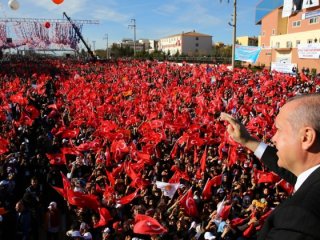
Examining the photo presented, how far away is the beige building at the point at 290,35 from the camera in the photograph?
36.0m

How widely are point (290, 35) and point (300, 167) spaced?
155 ft

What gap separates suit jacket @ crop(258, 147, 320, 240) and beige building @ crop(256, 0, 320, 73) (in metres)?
28.7

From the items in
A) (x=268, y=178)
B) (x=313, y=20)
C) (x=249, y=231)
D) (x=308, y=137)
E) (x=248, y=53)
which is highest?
(x=313, y=20)

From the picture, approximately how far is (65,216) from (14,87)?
13329 mm

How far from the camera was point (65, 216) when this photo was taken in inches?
332

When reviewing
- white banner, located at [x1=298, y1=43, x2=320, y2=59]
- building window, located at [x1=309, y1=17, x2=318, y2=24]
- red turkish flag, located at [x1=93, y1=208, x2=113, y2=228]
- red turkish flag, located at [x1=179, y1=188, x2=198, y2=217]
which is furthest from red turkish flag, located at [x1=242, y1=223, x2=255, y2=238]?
building window, located at [x1=309, y1=17, x2=318, y2=24]

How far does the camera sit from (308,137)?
1427 millimetres

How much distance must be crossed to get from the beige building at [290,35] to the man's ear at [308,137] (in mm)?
28540

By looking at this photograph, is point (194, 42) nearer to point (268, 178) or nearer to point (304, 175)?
point (268, 178)

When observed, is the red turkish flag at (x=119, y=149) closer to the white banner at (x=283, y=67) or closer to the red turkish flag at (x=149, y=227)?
the red turkish flag at (x=149, y=227)

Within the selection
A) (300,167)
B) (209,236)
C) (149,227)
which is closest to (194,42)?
(209,236)

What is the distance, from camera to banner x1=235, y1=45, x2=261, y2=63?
29.3 m

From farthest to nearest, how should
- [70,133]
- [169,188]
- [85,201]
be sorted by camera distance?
[70,133] < [169,188] < [85,201]

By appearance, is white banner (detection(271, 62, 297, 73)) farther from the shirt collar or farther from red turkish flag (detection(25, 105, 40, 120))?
the shirt collar
